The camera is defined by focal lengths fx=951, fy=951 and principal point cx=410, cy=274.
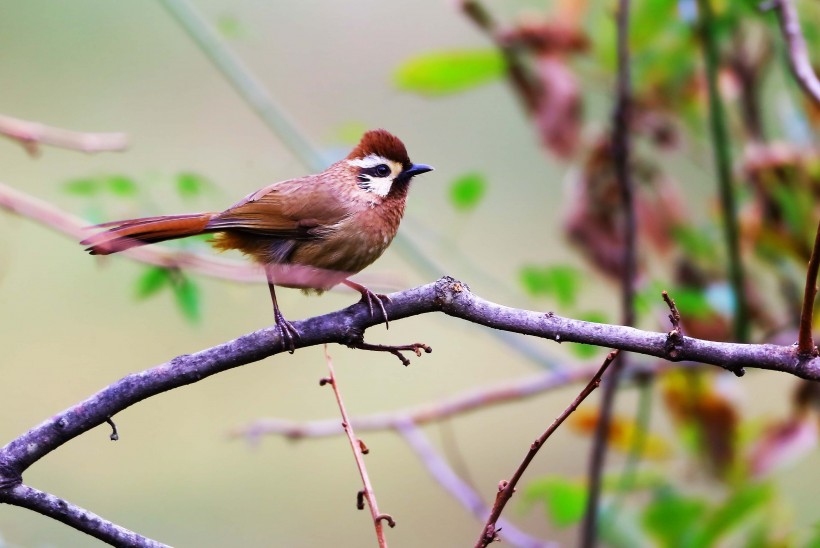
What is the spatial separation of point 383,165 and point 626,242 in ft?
2.36

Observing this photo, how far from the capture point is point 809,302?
46.7 inches

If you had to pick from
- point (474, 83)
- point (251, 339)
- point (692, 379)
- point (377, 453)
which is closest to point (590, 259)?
point (692, 379)

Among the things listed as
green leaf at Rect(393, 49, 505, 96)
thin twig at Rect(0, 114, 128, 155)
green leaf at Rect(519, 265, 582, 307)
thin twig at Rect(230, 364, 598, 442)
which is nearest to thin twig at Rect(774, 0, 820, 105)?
green leaf at Rect(519, 265, 582, 307)

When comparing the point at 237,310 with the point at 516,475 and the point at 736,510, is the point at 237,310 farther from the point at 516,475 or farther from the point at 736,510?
the point at 516,475

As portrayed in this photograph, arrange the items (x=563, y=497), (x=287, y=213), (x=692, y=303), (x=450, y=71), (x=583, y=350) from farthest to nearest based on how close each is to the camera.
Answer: (x=450, y=71) → (x=563, y=497) → (x=692, y=303) → (x=583, y=350) → (x=287, y=213)

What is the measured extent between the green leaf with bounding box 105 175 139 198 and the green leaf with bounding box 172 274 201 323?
24 centimetres

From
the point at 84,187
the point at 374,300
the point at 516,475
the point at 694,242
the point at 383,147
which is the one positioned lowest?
the point at 516,475

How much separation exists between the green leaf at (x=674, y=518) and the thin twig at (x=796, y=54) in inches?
45.6

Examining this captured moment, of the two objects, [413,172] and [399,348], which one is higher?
[413,172]

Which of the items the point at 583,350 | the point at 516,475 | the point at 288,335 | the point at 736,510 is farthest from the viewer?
the point at 583,350

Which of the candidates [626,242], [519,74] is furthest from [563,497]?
[519,74]

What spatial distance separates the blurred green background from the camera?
4590 mm

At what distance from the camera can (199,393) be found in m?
4.89

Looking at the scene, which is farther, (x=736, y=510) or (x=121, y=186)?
(x=736, y=510)
